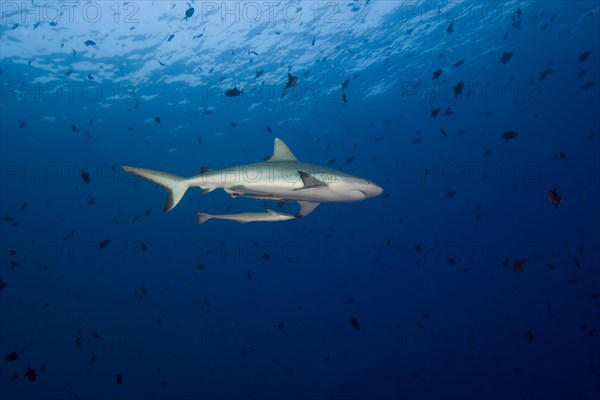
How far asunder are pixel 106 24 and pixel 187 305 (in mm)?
39807

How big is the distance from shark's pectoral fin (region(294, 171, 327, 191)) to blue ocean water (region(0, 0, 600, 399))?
22.4 ft

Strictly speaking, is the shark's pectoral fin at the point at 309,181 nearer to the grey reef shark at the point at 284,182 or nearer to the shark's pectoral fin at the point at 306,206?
the grey reef shark at the point at 284,182

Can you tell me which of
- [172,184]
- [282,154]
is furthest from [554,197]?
[172,184]

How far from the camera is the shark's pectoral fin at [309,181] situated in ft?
19.6

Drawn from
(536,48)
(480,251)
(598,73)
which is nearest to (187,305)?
(480,251)

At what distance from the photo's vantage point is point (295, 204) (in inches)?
1635

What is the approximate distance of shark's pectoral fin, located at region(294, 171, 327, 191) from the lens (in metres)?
5.97

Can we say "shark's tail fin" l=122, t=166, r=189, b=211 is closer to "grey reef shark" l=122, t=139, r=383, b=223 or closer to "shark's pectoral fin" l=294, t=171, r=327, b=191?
"grey reef shark" l=122, t=139, r=383, b=223

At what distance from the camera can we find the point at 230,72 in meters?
27.8

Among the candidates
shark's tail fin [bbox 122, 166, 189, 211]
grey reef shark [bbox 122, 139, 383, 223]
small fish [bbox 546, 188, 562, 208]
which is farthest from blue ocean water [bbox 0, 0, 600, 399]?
shark's tail fin [bbox 122, 166, 189, 211]

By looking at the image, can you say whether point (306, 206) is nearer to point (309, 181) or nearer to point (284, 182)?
point (284, 182)

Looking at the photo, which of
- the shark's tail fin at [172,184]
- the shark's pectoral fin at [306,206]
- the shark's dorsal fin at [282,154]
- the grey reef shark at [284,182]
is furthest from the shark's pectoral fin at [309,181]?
the shark's tail fin at [172,184]

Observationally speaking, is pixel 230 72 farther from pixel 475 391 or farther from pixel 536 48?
pixel 475 391

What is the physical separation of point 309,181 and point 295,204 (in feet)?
116
